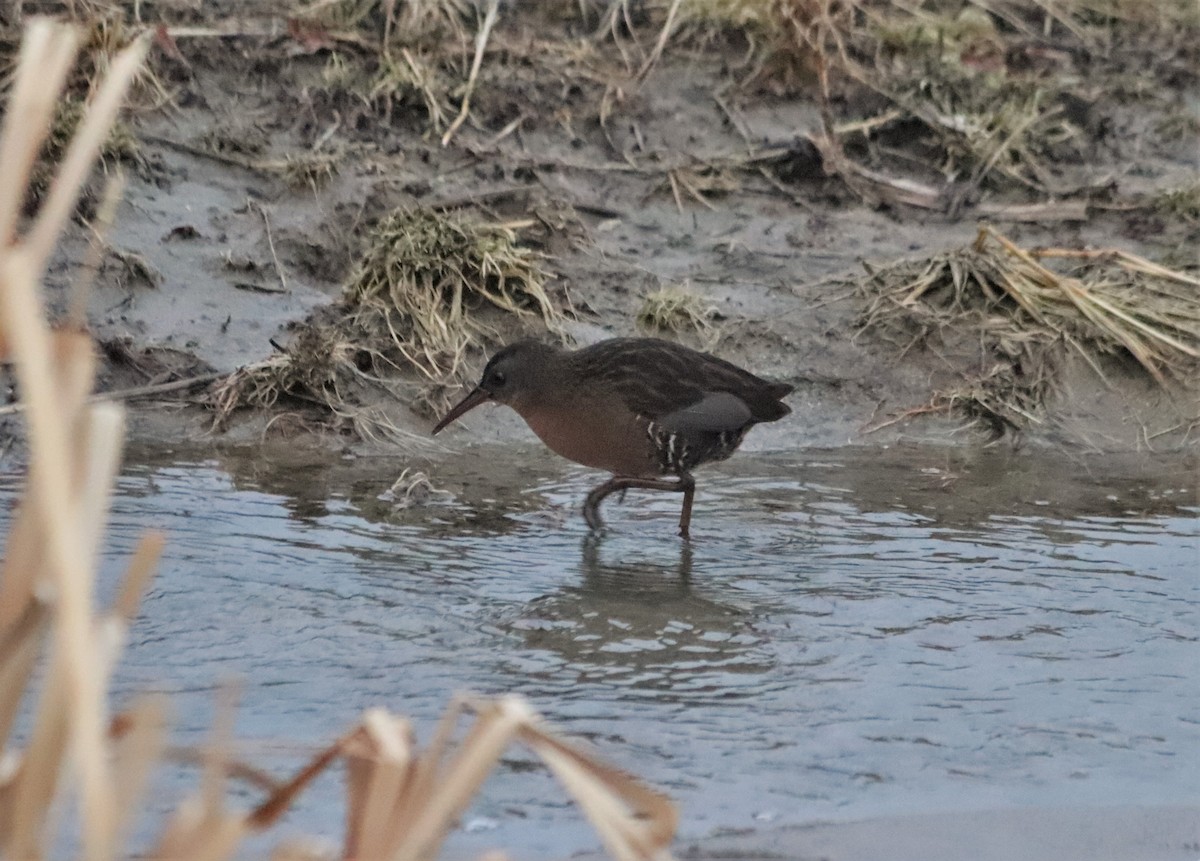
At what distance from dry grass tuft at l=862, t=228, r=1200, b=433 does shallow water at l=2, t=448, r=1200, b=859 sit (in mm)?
550

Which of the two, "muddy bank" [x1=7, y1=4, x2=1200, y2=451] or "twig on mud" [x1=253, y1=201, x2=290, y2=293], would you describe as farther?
"twig on mud" [x1=253, y1=201, x2=290, y2=293]

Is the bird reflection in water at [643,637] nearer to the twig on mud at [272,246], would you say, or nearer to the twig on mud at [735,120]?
the twig on mud at [272,246]

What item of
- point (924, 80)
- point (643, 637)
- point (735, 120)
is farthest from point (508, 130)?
point (643, 637)

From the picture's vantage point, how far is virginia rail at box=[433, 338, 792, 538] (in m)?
5.96

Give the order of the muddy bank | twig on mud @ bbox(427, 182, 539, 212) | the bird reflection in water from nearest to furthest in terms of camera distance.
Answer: the bird reflection in water
the muddy bank
twig on mud @ bbox(427, 182, 539, 212)

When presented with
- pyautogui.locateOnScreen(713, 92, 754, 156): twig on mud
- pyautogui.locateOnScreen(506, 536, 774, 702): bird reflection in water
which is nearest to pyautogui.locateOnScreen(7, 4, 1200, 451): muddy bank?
pyautogui.locateOnScreen(713, 92, 754, 156): twig on mud

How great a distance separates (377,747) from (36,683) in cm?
216

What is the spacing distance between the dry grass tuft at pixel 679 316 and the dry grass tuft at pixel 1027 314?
643 mm

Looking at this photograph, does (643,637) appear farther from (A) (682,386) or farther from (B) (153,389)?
(B) (153,389)

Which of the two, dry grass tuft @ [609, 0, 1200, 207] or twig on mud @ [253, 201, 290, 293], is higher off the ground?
dry grass tuft @ [609, 0, 1200, 207]

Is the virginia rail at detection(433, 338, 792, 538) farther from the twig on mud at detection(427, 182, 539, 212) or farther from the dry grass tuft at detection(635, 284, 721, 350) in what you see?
the twig on mud at detection(427, 182, 539, 212)

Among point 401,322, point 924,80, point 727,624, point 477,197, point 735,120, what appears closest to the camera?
point 727,624

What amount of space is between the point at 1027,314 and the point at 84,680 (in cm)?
597

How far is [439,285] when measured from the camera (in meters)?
6.96
